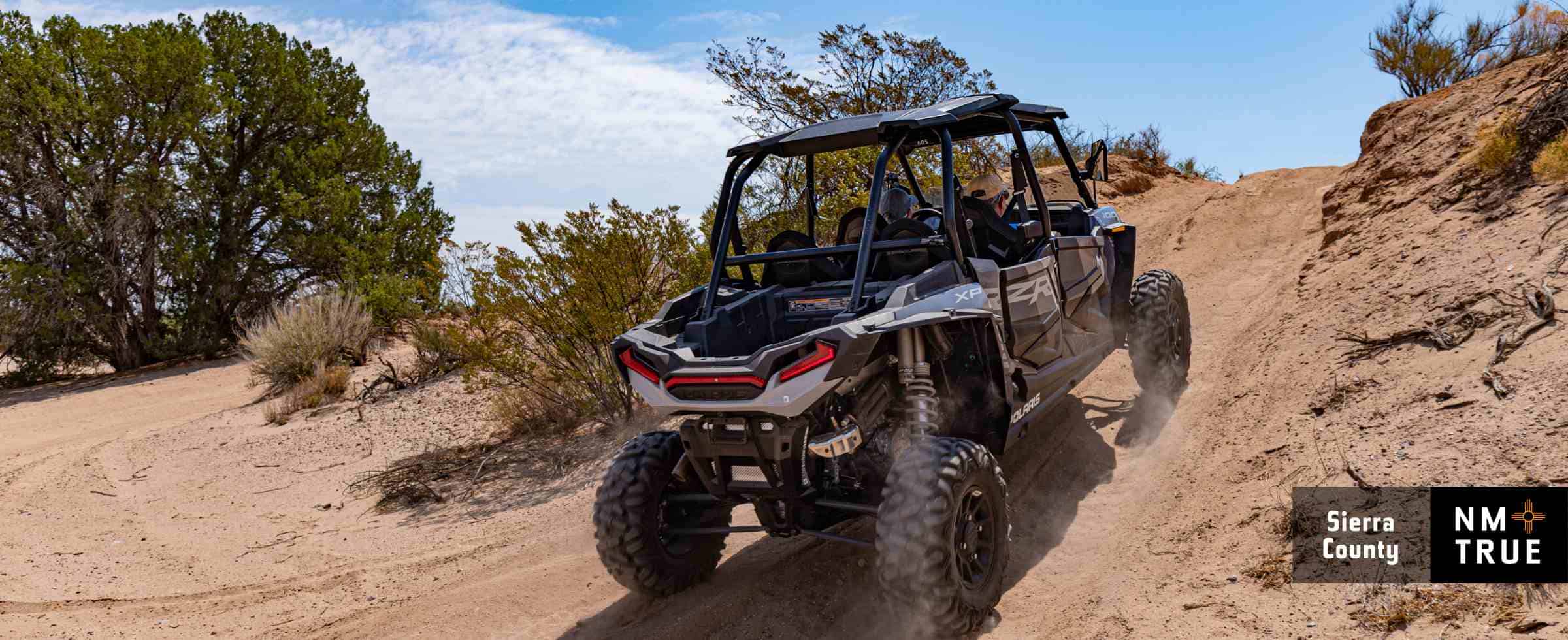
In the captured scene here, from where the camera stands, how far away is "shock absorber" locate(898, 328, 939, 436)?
4223 millimetres

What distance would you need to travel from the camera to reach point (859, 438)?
4.08 m

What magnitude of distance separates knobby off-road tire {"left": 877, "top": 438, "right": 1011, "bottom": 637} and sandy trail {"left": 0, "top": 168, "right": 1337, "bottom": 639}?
339mm

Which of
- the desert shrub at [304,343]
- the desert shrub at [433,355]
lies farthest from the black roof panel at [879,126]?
the desert shrub at [304,343]

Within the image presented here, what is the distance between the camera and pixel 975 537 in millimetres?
4059

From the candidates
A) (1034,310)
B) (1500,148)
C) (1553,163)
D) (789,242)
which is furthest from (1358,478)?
(1500,148)

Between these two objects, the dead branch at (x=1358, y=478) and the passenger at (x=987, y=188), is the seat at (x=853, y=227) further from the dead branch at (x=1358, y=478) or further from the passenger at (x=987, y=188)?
the dead branch at (x=1358, y=478)

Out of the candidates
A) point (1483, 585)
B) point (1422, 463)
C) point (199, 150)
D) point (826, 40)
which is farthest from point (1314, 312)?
point (199, 150)

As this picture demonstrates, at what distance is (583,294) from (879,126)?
14.4ft

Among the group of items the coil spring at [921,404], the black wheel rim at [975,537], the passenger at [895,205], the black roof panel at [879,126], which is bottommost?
the black wheel rim at [975,537]

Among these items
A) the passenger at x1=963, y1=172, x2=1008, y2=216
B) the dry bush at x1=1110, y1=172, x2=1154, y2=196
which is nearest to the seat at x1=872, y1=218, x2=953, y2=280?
the passenger at x1=963, y1=172, x2=1008, y2=216

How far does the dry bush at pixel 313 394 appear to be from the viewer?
37.5ft

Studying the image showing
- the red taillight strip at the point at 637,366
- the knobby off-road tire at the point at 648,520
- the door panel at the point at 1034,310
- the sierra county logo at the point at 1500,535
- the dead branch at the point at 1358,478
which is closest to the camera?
the sierra county logo at the point at 1500,535

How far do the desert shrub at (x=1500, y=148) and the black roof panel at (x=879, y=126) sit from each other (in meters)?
4.13

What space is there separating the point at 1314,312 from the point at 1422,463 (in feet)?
9.83
